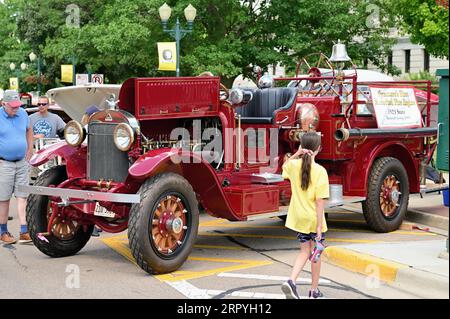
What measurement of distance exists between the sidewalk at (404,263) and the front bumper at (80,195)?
2.19 m

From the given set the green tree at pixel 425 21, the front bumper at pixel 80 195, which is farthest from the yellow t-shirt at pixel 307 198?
the green tree at pixel 425 21

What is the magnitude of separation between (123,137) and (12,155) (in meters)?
2.32

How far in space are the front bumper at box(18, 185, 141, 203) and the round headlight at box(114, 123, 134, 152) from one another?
557 mm

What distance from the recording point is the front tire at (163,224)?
700 centimetres

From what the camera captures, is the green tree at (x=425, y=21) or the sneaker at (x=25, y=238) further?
the green tree at (x=425, y=21)

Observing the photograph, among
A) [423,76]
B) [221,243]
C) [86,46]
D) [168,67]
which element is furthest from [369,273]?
[423,76]

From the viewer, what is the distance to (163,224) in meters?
7.28

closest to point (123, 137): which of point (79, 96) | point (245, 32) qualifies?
point (79, 96)

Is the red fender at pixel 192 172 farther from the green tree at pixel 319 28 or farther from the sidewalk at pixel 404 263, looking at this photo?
the green tree at pixel 319 28

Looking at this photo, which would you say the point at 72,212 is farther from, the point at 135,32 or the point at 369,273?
the point at 135,32

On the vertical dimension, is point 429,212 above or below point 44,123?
below

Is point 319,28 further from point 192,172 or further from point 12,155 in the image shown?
point 192,172

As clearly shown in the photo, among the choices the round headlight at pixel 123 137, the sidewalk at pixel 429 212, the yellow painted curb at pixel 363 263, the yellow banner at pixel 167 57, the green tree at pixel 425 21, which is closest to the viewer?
the yellow painted curb at pixel 363 263

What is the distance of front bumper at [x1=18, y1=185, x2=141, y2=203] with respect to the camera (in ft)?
22.9
